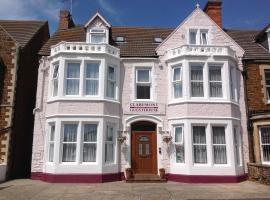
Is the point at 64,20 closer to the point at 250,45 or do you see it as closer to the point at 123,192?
the point at 250,45

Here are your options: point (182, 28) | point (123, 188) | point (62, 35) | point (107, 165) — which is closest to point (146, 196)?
point (123, 188)

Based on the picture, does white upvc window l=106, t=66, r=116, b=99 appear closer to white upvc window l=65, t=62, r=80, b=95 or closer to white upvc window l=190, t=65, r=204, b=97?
white upvc window l=65, t=62, r=80, b=95

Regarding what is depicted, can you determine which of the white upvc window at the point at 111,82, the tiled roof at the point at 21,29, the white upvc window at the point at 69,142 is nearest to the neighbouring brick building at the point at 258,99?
the white upvc window at the point at 111,82

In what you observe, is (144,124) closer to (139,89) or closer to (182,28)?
(139,89)

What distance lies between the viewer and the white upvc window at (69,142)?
14.7 metres

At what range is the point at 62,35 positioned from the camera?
752 inches

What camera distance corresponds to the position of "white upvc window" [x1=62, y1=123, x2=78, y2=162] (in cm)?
1466

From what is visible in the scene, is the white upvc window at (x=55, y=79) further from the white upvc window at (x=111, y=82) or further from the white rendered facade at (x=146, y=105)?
the white upvc window at (x=111, y=82)

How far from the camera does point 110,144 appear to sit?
15406 millimetres

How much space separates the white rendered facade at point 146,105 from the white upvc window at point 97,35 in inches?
79.0

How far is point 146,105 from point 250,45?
340 inches

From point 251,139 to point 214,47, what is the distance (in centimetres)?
580

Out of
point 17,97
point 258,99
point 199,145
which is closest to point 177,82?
point 199,145

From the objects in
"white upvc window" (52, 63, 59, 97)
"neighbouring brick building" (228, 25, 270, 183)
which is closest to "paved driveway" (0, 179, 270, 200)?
"neighbouring brick building" (228, 25, 270, 183)
